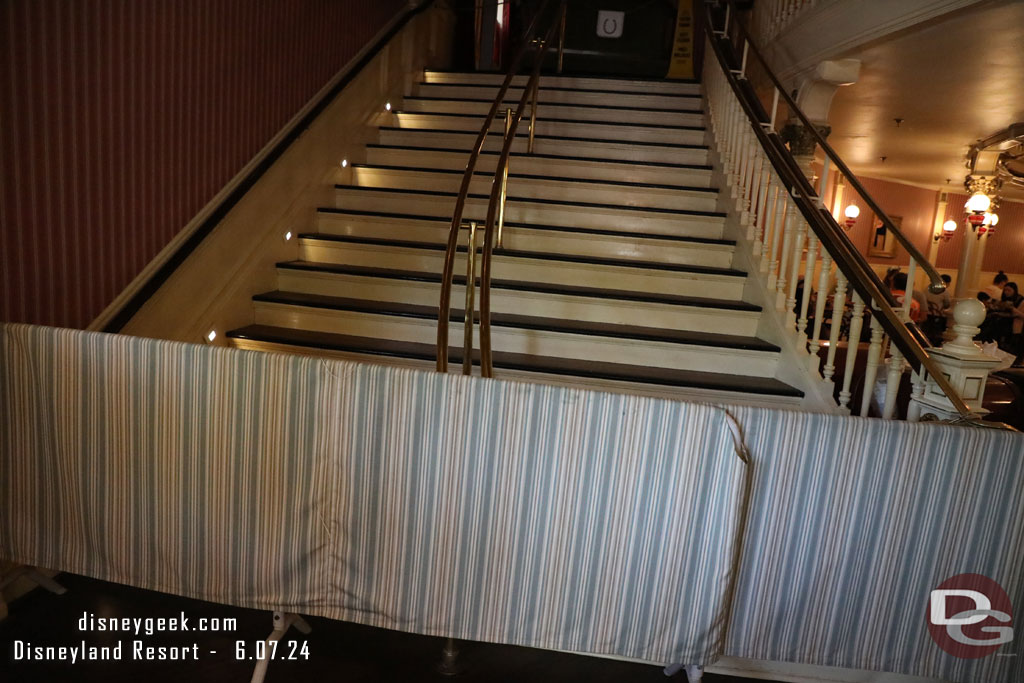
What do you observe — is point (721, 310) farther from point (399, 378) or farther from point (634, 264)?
point (399, 378)

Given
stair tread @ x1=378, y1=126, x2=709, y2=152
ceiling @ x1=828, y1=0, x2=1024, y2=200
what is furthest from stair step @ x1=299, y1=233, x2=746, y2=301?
ceiling @ x1=828, y1=0, x2=1024, y2=200

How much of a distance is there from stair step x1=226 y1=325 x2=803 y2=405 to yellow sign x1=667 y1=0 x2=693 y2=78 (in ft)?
17.5

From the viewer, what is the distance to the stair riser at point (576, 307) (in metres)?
3.64

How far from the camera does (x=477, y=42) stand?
732 cm

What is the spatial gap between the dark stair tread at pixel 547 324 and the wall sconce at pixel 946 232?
1188 centimetres

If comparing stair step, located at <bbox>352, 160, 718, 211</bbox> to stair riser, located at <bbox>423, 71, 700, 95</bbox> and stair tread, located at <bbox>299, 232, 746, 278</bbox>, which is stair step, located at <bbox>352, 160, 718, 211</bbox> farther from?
stair riser, located at <bbox>423, 71, 700, 95</bbox>

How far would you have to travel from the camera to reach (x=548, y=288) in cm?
370

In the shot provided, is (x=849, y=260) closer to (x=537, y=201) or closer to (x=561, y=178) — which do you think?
(x=537, y=201)

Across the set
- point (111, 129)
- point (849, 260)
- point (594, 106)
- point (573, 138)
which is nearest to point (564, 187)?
point (573, 138)

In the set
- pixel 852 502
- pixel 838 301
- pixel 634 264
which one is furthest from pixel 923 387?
pixel 634 264

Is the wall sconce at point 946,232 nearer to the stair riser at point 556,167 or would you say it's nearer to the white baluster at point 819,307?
the stair riser at point 556,167

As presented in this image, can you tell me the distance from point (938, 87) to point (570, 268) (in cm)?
344

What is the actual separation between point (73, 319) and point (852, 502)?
8.98 ft

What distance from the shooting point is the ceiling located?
3734mm
